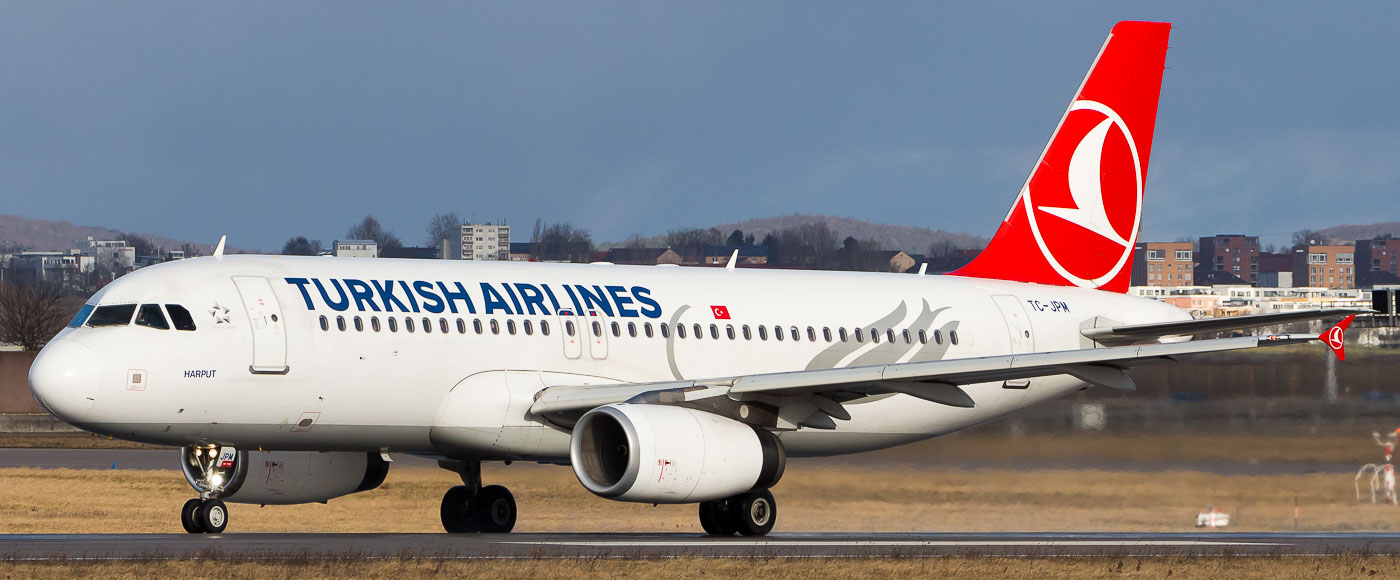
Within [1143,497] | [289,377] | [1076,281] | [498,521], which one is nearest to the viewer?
[289,377]

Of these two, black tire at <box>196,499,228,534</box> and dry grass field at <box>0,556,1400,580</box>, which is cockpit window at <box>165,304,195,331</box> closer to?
black tire at <box>196,499,228,534</box>

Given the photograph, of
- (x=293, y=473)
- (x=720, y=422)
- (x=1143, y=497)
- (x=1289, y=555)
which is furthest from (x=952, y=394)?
(x=293, y=473)

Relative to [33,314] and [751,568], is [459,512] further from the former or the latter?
[33,314]

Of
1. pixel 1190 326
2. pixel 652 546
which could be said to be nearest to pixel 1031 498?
pixel 1190 326

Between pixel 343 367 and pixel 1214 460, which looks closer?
pixel 343 367

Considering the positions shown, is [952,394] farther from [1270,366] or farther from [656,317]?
[1270,366]

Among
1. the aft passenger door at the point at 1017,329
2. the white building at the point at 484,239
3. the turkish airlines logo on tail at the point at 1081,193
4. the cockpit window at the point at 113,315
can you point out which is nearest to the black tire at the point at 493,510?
the cockpit window at the point at 113,315

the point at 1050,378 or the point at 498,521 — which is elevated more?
the point at 1050,378

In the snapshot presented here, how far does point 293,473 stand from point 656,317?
5166 mm

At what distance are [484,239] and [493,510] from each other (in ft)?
155

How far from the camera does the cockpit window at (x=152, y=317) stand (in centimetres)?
1988

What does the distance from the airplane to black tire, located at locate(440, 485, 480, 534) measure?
0.11 ft

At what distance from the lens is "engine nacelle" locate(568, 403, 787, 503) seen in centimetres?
1988

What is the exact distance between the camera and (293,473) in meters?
22.8
